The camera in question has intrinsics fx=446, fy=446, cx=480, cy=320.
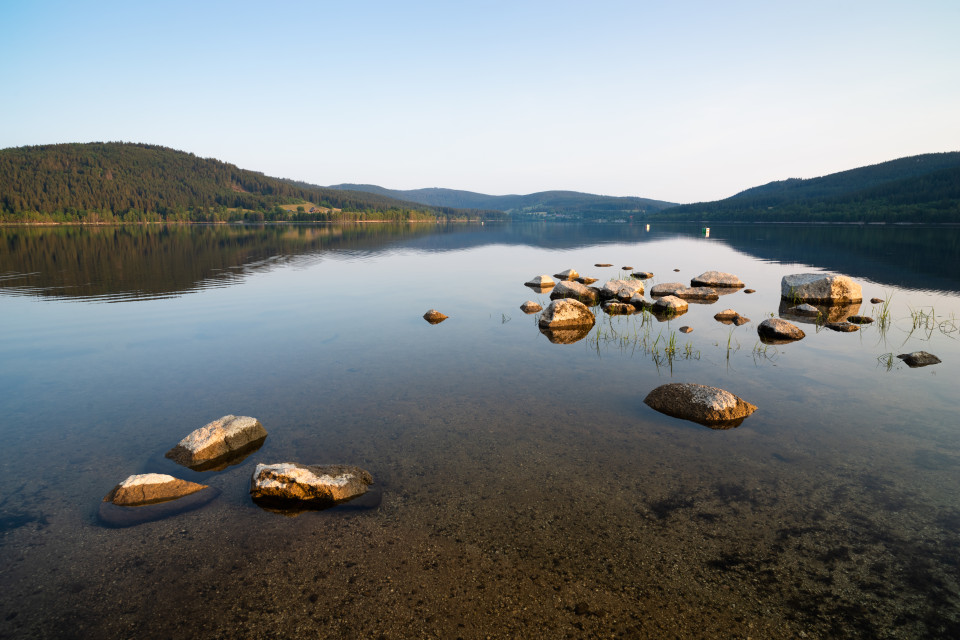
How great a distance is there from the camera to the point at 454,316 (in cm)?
2425

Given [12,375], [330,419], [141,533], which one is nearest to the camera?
[141,533]

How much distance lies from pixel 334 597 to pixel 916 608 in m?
7.48

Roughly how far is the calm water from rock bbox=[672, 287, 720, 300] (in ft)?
30.6

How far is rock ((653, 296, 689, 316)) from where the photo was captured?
24188mm

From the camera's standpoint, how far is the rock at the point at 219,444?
9.19m

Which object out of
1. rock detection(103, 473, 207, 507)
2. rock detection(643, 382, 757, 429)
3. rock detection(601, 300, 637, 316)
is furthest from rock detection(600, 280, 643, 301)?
rock detection(103, 473, 207, 507)

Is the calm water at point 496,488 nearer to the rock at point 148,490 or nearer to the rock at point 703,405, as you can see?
the rock at point 703,405

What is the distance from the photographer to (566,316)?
21484 mm

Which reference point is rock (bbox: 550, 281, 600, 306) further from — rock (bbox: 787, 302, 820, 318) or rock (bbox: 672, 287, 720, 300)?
rock (bbox: 787, 302, 820, 318)

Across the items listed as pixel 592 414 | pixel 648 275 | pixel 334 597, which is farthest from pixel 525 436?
pixel 648 275

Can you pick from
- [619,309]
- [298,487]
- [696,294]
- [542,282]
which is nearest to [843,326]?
[696,294]

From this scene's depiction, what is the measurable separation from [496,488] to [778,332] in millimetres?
16707

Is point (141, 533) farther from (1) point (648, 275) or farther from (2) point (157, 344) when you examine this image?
(1) point (648, 275)

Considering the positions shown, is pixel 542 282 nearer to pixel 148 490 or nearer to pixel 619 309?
pixel 619 309
